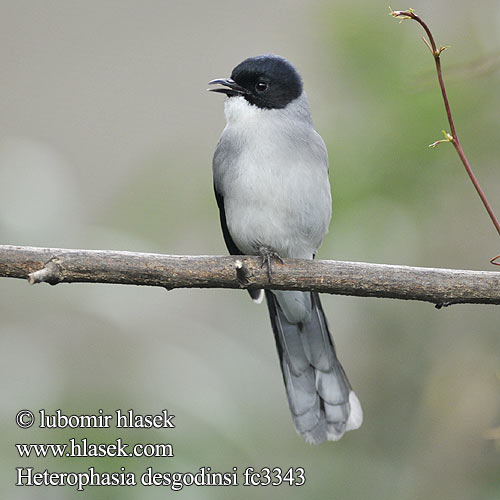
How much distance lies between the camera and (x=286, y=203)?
3.54 meters

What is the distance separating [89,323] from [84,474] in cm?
71

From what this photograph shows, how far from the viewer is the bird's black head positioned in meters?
3.66

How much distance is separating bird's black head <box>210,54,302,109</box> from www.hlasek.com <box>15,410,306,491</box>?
56.4 inches

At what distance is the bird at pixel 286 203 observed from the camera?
3.54 m

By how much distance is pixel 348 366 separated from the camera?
4.29m

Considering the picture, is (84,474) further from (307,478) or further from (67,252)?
(307,478)

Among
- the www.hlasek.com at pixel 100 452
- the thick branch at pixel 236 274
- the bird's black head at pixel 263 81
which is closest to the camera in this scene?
the thick branch at pixel 236 274

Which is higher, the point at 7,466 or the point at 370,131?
the point at 370,131

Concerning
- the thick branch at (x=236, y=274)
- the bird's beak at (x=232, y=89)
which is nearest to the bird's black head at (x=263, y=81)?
the bird's beak at (x=232, y=89)

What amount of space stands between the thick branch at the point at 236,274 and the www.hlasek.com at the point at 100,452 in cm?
58

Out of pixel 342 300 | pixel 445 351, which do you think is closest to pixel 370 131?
pixel 342 300

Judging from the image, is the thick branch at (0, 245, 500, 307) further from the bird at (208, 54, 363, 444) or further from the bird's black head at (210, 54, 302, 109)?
the bird's black head at (210, 54, 302, 109)

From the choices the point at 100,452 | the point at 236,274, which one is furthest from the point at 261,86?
the point at 100,452

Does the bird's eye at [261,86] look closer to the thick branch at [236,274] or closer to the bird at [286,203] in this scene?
the bird at [286,203]
